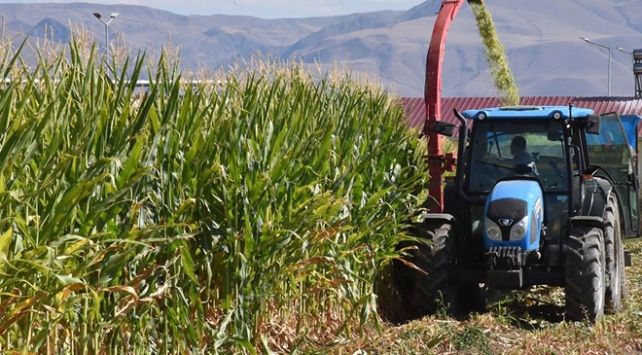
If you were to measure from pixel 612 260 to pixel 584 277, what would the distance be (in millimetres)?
915

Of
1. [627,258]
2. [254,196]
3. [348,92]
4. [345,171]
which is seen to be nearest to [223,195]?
[254,196]

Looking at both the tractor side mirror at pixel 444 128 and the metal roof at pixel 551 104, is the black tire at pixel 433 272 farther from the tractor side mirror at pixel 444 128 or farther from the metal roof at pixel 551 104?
the metal roof at pixel 551 104

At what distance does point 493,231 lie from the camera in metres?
8.92

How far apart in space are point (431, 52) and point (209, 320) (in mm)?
4750

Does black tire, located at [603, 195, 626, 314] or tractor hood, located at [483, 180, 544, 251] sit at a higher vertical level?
tractor hood, located at [483, 180, 544, 251]

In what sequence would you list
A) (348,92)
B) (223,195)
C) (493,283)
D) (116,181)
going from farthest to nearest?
(348,92)
(493,283)
(223,195)
(116,181)

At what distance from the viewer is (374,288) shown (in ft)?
29.8

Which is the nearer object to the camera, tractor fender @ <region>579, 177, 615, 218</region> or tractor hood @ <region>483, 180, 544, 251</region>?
tractor hood @ <region>483, 180, 544, 251</region>

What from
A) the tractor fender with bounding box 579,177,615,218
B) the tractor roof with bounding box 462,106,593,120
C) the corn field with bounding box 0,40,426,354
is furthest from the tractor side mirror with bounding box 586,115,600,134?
the corn field with bounding box 0,40,426,354

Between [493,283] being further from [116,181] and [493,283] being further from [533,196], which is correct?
[116,181]

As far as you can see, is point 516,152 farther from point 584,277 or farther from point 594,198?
point 584,277

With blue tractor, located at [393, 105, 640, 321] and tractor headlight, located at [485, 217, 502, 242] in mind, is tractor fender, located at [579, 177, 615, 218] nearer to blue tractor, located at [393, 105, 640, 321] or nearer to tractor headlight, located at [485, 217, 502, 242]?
blue tractor, located at [393, 105, 640, 321]

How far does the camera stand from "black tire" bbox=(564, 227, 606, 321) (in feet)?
28.5

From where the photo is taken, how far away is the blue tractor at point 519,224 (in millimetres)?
8797
